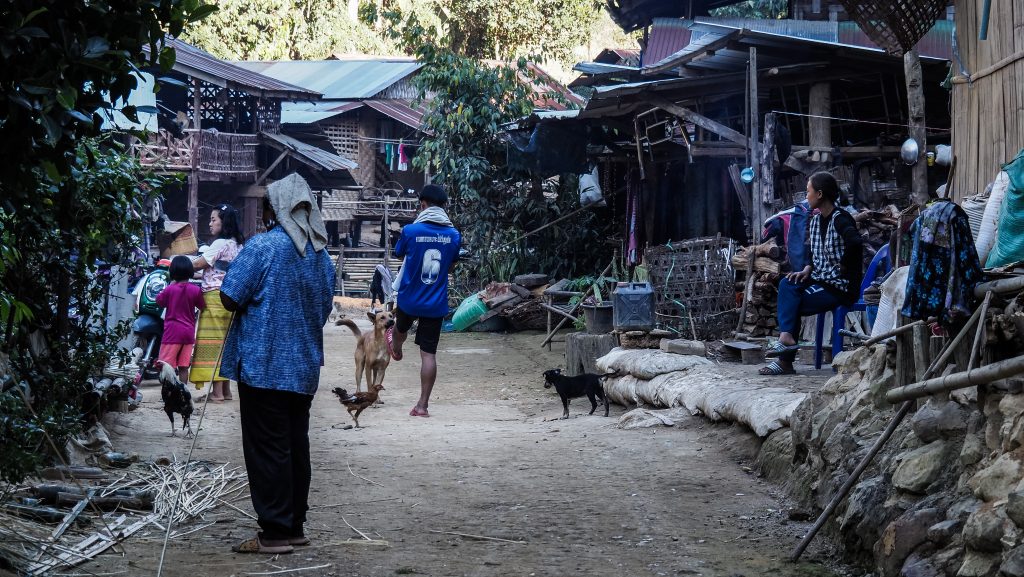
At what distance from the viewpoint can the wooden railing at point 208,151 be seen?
25.4 meters

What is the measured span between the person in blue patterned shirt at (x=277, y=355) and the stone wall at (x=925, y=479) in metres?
2.59

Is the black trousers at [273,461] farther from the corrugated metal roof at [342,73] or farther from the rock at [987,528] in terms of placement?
the corrugated metal roof at [342,73]

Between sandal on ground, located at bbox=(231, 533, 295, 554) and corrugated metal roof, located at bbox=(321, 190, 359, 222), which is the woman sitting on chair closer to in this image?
sandal on ground, located at bbox=(231, 533, 295, 554)

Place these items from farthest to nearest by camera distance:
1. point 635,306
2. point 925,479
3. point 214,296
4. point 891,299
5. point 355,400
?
point 635,306 → point 214,296 → point 355,400 → point 891,299 → point 925,479

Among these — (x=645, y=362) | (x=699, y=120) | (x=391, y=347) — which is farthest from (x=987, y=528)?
(x=699, y=120)

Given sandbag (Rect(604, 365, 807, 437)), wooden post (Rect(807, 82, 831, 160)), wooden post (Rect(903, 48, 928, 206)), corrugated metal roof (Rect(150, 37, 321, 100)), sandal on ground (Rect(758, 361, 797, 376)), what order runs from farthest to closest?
corrugated metal roof (Rect(150, 37, 321, 100)), wooden post (Rect(807, 82, 831, 160)), wooden post (Rect(903, 48, 928, 206)), sandal on ground (Rect(758, 361, 797, 376)), sandbag (Rect(604, 365, 807, 437))

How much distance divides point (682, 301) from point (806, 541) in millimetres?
8886

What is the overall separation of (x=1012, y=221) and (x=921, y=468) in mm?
1949

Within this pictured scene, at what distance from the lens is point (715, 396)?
8.17 metres

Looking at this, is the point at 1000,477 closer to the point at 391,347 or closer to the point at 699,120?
the point at 391,347

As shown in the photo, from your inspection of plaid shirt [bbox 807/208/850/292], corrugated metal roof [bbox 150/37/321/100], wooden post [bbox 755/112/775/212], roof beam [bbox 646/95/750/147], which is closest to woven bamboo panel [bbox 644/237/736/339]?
wooden post [bbox 755/112/775/212]

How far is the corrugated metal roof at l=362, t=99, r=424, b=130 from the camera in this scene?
97.8 feet

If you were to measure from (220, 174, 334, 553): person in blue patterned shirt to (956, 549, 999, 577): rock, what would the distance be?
9.39ft

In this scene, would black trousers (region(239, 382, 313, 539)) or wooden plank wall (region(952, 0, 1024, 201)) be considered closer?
black trousers (region(239, 382, 313, 539))
